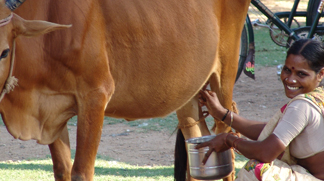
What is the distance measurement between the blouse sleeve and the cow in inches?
40.0

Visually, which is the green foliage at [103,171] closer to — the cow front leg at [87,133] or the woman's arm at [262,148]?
the cow front leg at [87,133]

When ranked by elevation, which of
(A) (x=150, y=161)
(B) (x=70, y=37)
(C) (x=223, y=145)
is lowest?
(A) (x=150, y=161)

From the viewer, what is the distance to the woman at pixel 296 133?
2.07 metres

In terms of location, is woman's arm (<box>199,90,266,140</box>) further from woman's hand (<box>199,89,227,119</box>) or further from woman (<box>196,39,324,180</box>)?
woman (<box>196,39,324,180</box>)

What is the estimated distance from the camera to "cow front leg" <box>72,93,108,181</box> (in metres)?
2.49

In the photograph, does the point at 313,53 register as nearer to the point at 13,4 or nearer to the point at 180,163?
the point at 13,4

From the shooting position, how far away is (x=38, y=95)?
8.12ft

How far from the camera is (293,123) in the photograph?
206 centimetres

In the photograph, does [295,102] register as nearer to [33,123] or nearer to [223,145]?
[223,145]

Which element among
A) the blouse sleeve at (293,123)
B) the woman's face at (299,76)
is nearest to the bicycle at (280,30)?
the woman's face at (299,76)

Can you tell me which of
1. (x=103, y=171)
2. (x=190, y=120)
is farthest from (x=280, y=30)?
(x=103, y=171)

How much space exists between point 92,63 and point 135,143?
9.26 feet

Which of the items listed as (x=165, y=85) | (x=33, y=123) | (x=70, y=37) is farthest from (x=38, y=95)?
(x=165, y=85)

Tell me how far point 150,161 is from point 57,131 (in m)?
2.04
